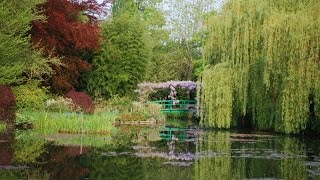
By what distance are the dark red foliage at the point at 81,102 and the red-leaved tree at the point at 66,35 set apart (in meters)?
0.51

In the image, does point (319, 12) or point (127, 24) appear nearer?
point (319, 12)

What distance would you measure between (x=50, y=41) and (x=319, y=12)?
11844 millimetres

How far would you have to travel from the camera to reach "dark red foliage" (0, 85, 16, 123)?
66.4ft

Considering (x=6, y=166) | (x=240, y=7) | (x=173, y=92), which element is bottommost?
(x=6, y=166)

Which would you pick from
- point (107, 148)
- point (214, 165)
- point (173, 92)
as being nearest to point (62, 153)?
point (107, 148)

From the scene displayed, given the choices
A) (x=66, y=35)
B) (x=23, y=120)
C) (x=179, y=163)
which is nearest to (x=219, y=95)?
(x=66, y=35)

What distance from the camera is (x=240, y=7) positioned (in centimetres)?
2297

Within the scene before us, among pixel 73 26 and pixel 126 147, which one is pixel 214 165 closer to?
pixel 126 147

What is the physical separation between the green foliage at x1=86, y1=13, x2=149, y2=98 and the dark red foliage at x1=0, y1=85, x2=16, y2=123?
792 cm

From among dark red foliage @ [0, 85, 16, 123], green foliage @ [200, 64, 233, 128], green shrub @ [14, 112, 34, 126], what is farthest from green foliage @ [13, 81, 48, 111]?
green foliage @ [200, 64, 233, 128]

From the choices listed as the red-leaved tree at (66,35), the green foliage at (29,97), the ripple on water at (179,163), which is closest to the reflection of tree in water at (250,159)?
the ripple on water at (179,163)

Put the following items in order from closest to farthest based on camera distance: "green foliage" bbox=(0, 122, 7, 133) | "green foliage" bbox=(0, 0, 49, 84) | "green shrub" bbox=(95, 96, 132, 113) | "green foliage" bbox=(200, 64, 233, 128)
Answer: "green foliage" bbox=(0, 0, 49, 84)
"green foliage" bbox=(0, 122, 7, 133)
"green foliage" bbox=(200, 64, 233, 128)
"green shrub" bbox=(95, 96, 132, 113)

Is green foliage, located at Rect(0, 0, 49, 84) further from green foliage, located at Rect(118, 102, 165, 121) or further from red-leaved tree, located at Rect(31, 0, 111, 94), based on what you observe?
green foliage, located at Rect(118, 102, 165, 121)

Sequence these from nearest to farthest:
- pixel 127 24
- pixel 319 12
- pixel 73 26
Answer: pixel 319 12 < pixel 73 26 < pixel 127 24
